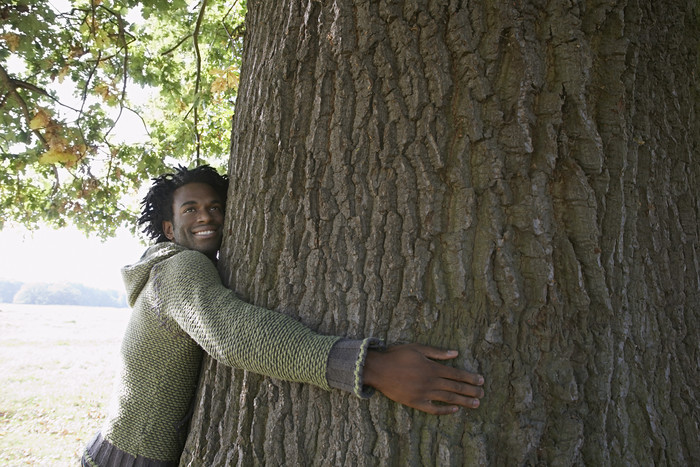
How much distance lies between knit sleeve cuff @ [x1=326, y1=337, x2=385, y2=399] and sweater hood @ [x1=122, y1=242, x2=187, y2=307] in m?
0.98

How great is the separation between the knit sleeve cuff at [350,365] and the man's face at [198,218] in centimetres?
107

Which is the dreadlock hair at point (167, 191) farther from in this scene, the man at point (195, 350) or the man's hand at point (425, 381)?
the man's hand at point (425, 381)

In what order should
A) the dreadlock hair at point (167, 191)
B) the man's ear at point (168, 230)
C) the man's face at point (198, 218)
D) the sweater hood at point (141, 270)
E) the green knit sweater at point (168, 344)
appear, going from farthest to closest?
1. the man's ear at point (168, 230)
2. the dreadlock hair at point (167, 191)
3. the man's face at point (198, 218)
4. the sweater hood at point (141, 270)
5. the green knit sweater at point (168, 344)

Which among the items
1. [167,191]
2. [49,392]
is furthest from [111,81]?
[49,392]

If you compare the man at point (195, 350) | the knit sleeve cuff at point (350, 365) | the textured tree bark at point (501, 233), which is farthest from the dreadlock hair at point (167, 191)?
the knit sleeve cuff at point (350, 365)

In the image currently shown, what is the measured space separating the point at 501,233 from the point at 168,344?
1351 millimetres

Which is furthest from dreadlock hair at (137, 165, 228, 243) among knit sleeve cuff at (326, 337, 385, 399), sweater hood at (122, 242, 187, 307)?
knit sleeve cuff at (326, 337, 385, 399)

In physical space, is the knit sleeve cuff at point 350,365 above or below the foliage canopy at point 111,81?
below

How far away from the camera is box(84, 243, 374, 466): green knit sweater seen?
5.54 feet

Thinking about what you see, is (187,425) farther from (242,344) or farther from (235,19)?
(235,19)

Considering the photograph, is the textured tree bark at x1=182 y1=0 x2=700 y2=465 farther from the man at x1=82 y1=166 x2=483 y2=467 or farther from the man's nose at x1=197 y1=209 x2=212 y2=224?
the man's nose at x1=197 y1=209 x2=212 y2=224

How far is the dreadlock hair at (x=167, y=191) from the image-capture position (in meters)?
2.55

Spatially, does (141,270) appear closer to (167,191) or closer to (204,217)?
(204,217)

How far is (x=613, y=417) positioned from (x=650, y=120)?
98 cm
